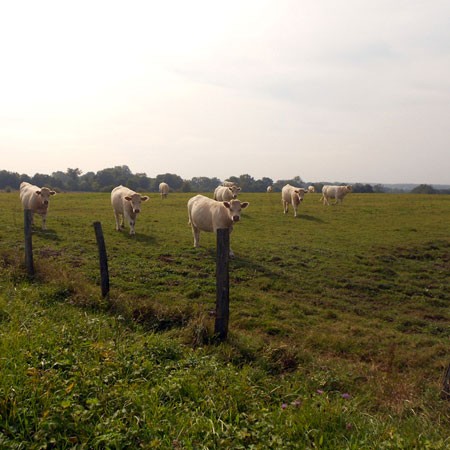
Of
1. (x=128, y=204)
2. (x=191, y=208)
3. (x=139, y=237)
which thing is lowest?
(x=139, y=237)

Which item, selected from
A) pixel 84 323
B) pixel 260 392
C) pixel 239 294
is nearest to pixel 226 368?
pixel 260 392

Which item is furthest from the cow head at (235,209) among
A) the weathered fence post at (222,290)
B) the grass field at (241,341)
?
the weathered fence post at (222,290)

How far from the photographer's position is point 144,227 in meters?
18.9

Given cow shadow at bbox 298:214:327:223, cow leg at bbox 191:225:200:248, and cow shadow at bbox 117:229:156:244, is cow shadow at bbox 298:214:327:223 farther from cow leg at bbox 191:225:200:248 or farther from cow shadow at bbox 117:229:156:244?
cow shadow at bbox 117:229:156:244

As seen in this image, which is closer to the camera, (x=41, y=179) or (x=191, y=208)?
(x=191, y=208)

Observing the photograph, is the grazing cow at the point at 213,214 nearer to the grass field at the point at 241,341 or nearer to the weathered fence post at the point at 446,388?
the grass field at the point at 241,341

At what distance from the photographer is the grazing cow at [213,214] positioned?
1338cm

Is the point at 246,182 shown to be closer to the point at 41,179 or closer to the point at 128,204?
the point at 41,179

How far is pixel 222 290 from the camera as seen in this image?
238 inches

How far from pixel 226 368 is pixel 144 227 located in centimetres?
1486

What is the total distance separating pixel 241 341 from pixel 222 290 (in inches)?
37.2

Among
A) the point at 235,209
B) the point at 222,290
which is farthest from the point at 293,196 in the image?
the point at 222,290

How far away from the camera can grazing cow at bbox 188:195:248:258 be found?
43.9ft

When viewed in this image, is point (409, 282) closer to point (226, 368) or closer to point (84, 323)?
point (226, 368)
